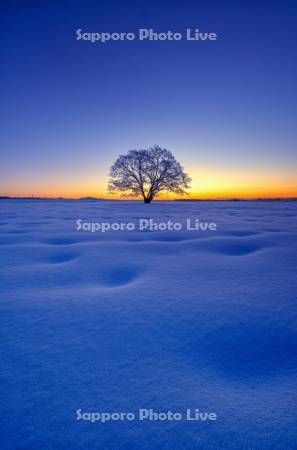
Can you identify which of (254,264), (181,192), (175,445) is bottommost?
(175,445)

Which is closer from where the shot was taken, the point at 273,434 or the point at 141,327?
the point at 273,434

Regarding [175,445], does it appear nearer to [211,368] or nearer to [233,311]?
[211,368]

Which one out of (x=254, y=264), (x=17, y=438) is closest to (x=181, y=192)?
(x=254, y=264)

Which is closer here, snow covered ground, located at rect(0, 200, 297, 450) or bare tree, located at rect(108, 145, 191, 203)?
snow covered ground, located at rect(0, 200, 297, 450)

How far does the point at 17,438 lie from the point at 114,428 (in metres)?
0.21

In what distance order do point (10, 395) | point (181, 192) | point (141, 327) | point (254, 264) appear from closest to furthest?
point (10, 395) → point (141, 327) → point (254, 264) → point (181, 192)

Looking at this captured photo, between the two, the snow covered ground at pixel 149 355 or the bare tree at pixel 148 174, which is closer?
the snow covered ground at pixel 149 355

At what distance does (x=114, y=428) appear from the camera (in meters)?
0.61

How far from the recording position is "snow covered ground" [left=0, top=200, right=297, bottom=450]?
1.98 ft

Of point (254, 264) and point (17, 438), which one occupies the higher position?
point (254, 264)

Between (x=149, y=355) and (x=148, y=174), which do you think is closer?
(x=149, y=355)

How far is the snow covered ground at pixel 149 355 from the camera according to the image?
1.98 ft

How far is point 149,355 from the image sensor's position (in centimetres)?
85

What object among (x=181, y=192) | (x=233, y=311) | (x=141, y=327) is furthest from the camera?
(x=181, y=192)
